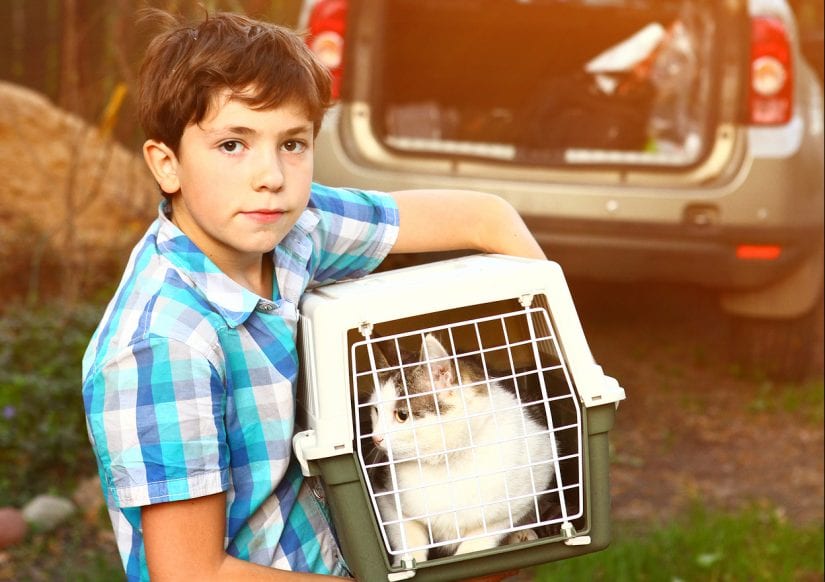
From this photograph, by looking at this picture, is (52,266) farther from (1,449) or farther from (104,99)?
(1,449)

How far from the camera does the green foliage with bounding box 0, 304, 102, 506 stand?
317 cm

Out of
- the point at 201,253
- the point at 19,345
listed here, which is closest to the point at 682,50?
the point at 19,345

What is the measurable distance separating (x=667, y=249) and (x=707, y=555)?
3.74ft

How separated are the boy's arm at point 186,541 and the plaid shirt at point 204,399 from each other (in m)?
0.03

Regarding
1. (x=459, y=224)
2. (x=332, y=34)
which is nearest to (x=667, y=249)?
(x=332, y=34)

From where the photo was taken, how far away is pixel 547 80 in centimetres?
404

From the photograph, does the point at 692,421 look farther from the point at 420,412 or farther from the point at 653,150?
the point at 420,412

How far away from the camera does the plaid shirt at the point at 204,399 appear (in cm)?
140

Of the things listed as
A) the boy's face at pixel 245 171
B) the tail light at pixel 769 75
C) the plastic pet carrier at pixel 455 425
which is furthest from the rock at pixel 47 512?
the tail light at pixel 769 75

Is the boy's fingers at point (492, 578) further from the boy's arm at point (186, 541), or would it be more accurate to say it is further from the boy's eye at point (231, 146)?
the boy's eye at point (231, 146)

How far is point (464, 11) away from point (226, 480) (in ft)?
9.67

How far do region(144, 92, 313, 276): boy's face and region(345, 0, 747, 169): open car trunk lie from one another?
80.2 inches

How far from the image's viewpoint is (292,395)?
5.14ft

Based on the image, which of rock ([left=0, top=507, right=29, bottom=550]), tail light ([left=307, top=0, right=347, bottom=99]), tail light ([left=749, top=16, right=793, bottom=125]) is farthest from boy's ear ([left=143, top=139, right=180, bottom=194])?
tail light ([left=749, top=16, right=793, bottom=125])
